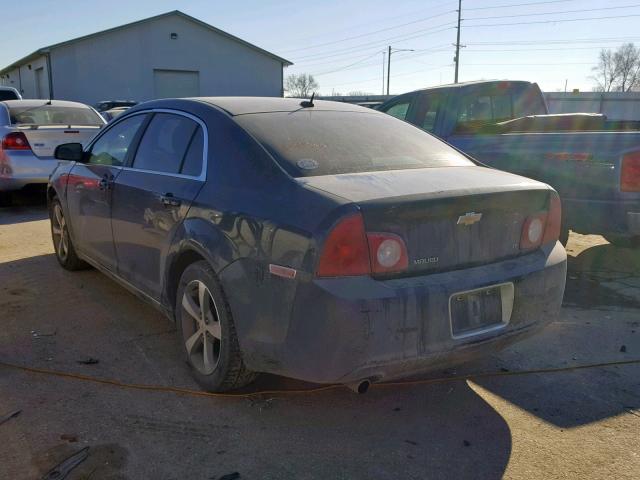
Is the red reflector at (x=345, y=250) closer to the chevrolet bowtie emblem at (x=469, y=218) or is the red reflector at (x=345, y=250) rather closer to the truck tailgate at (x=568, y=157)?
the chevrolet bowtie emblem at (x=469, y=218)

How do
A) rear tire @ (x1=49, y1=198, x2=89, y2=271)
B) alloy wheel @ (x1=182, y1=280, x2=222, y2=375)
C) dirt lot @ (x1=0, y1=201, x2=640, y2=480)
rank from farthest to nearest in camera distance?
rear tire @ (x1=49, y1=198, x2=89, y2=271) → alloy wheel @ (x1=182, y1=280, x2=222, y2=375) → dirt lot @ (x1=0, y1=201, x2=640, y2=480)

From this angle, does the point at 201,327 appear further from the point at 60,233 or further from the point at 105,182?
the point at 60,233

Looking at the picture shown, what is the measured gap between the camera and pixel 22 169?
8938 millimetres

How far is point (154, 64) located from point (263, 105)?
94.1ft

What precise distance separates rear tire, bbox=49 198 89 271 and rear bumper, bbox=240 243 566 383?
334 centimetres

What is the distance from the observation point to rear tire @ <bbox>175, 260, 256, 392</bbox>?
3.17m

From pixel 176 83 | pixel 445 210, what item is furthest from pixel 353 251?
pixel 176 83

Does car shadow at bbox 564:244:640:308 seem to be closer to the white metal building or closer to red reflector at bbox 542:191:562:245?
red reflector at bbox 542:191:562:245

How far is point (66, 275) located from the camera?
580 cm

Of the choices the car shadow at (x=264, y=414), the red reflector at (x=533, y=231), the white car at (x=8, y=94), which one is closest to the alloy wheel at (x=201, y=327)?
the car shadow at (x=264, y=414)

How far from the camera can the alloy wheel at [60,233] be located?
18.8 ft

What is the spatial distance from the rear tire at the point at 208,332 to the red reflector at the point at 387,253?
902 mm

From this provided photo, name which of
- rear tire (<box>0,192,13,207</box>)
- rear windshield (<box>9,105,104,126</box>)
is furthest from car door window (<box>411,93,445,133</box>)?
rear tire (<box>0,192,13,207</box>)

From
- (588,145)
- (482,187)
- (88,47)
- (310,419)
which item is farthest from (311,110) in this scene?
(88,47)
